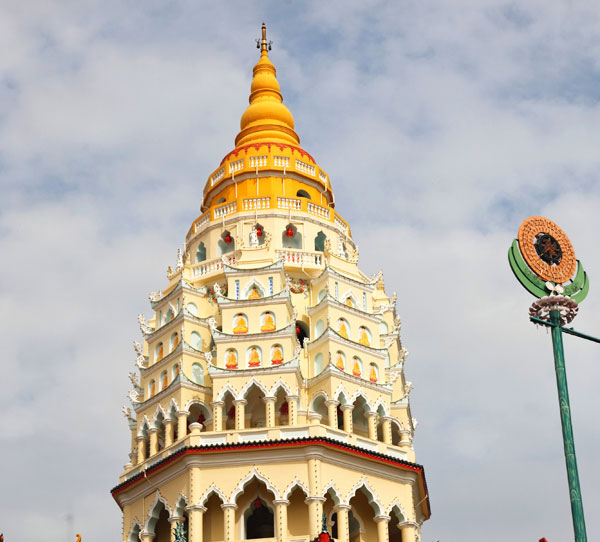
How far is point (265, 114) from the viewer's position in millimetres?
54500

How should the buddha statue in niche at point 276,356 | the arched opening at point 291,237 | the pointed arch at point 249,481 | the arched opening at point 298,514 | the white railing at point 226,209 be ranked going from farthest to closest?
the white railing at point 226,209 < the arched opening at point 291,237 < the buddha statue in niche at point 276,356 < the arched opening at point 298,514 < the pointed arch at point 249,481

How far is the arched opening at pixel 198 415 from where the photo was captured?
143 ft

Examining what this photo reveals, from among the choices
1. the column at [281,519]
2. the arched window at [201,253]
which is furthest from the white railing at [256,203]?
the column at [281,519]

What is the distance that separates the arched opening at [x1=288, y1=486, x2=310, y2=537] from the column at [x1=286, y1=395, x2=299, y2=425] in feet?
8.25

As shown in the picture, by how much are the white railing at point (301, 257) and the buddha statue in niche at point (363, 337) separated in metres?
3.27

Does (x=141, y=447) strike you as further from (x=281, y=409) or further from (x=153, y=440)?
(x=281, y=409)

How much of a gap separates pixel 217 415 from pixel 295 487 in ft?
13.5

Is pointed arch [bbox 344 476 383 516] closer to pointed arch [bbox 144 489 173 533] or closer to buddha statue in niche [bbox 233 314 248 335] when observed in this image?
pointed arch [bbox 144 489 173 533]

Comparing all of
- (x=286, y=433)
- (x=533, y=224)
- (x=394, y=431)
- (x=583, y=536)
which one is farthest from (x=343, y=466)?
(x=533, y=224)

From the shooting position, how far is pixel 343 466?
41.0 meters

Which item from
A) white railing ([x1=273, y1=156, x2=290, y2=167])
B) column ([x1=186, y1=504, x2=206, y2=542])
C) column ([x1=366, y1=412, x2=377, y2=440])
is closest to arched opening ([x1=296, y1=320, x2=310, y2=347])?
column ([x1=366, y1=412, x2=377, y2=440])

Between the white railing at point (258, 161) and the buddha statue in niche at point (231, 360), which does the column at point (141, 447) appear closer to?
the buddha statue in niche at point (231, 360)

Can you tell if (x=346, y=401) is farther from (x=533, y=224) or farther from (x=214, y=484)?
(x=533, y=224)

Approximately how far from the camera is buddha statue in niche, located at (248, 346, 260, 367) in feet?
143
